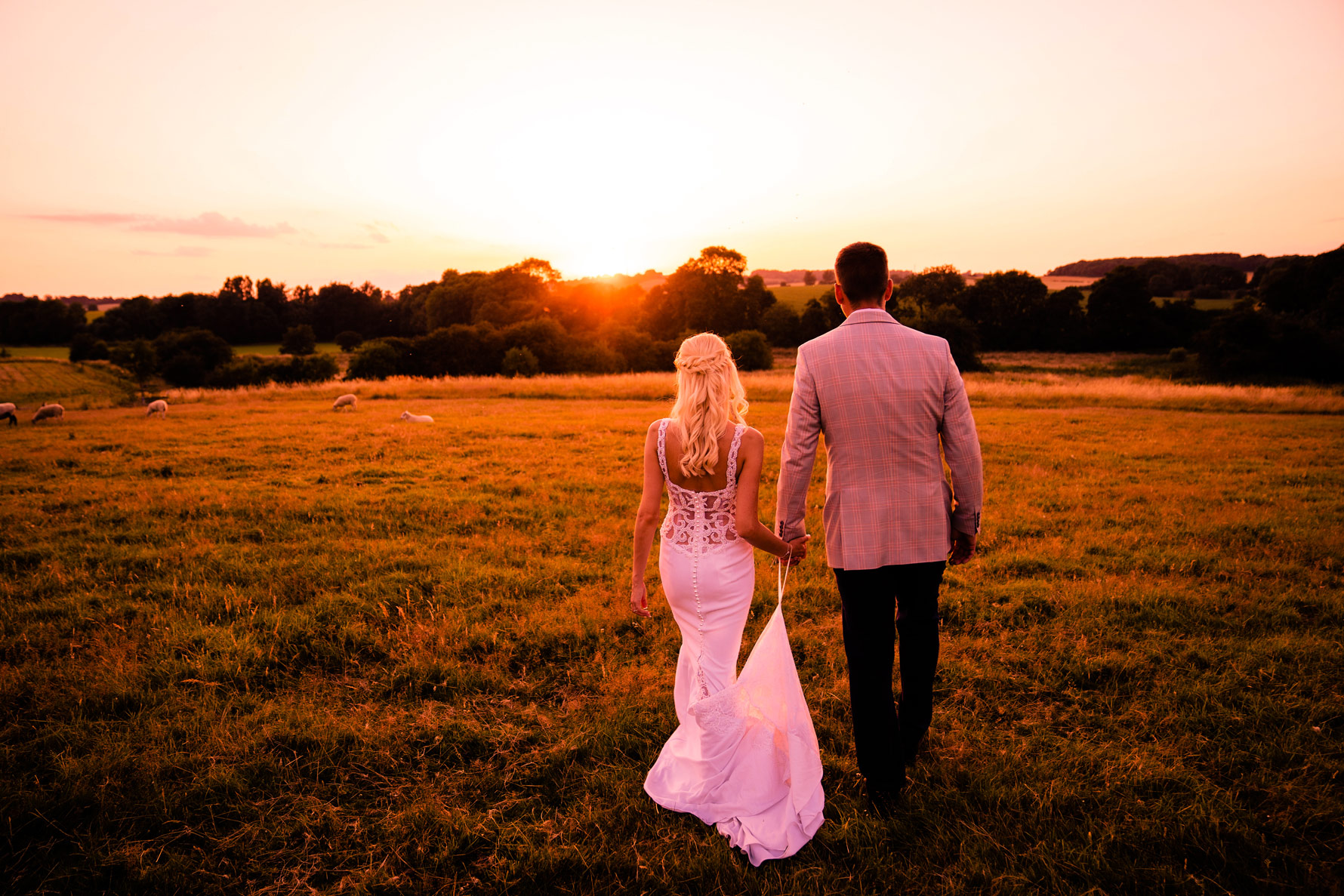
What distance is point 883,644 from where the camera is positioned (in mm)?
3484

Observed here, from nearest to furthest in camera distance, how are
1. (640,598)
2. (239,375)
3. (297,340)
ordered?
1. (640,598)
2. (239,375)
3. (297,340)

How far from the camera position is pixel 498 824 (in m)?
3.50

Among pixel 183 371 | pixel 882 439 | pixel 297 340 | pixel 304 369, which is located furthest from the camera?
pixel 297 340

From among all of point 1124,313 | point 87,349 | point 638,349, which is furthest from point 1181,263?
point 87,349

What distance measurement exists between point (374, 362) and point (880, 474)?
57.4 m

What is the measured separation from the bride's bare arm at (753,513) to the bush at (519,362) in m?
52.8

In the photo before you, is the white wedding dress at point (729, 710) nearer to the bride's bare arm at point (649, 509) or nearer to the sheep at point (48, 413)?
the bride's bare arm at point (649, 509)

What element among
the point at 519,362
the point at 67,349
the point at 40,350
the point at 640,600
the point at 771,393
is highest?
the point at 67,349

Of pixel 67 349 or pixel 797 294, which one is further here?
pixel 797 294

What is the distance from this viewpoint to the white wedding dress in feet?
11.4

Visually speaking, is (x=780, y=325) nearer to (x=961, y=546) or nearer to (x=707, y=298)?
(x=707, y=298)

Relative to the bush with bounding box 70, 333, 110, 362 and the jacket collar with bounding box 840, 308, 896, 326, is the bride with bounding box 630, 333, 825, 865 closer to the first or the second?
the jacket collar with bounding box 840, 308, 896, 326

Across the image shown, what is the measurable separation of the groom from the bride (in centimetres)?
31

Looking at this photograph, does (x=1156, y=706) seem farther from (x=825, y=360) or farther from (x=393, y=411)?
(x=393, y=411)
